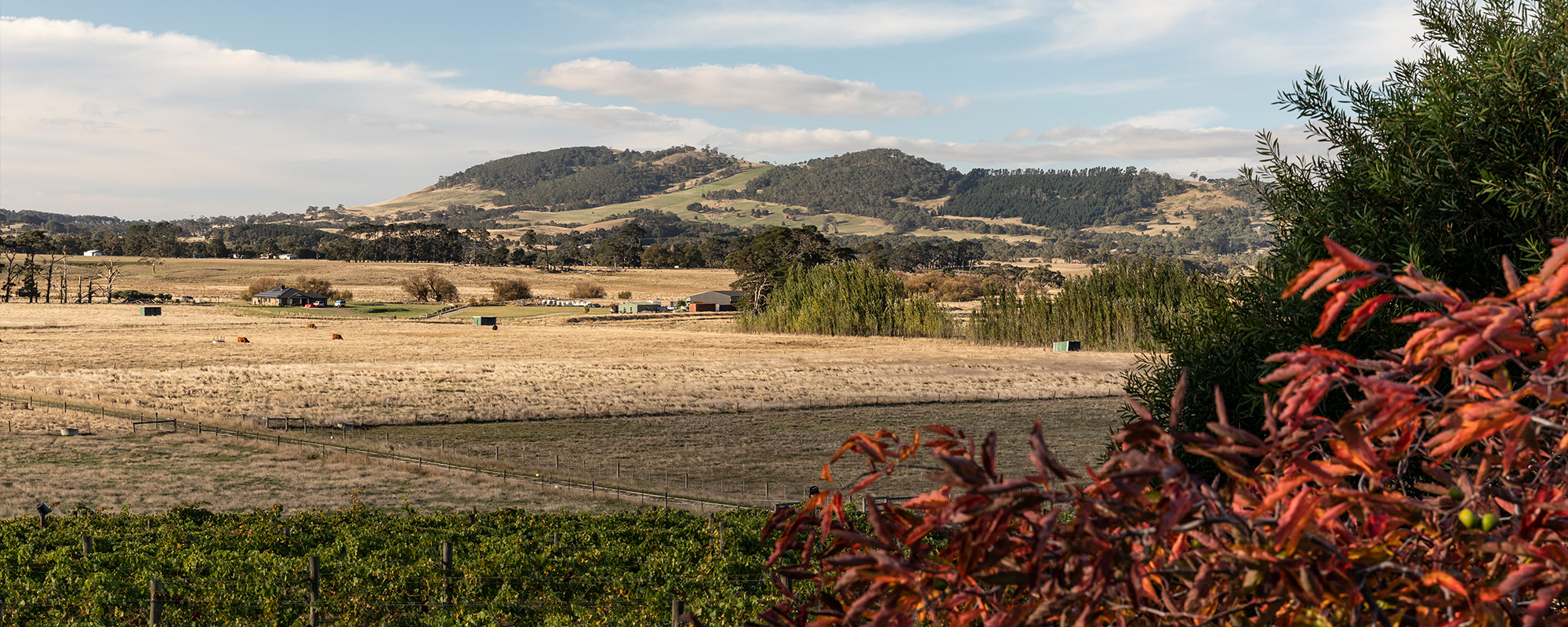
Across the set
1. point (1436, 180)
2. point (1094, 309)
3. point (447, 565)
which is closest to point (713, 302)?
point (1094, 309)

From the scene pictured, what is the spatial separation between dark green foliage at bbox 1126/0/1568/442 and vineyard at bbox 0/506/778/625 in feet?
21.5

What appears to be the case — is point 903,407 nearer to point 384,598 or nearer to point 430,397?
point 430,397

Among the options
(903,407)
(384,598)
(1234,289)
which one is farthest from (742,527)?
(903,407)

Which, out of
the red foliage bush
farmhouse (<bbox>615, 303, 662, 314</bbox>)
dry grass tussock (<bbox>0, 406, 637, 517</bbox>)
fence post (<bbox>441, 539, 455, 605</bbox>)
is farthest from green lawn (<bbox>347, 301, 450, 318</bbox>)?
the red foliage bush

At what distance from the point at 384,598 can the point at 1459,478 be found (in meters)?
13.6

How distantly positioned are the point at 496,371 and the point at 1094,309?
45219mm

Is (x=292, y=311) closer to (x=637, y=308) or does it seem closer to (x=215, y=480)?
(x=637, y=308)

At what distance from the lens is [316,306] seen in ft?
409

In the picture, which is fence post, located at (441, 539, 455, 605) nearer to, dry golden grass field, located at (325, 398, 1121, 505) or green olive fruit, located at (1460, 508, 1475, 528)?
dry golden grass field, located at (325, 398, 1121, 505)

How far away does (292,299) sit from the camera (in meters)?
128

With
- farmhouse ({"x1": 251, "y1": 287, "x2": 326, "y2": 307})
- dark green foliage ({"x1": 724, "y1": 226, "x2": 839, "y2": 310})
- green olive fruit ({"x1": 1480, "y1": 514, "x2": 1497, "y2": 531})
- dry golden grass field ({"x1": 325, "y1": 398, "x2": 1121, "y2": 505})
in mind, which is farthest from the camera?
farmhouse ({"x1": 251, "y1": 287, "x2": 326, "y2": 307})

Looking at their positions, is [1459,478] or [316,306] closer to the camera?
[1459,478]

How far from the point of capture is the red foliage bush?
75.4 inches

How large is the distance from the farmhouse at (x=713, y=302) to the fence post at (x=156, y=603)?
4611 inches
